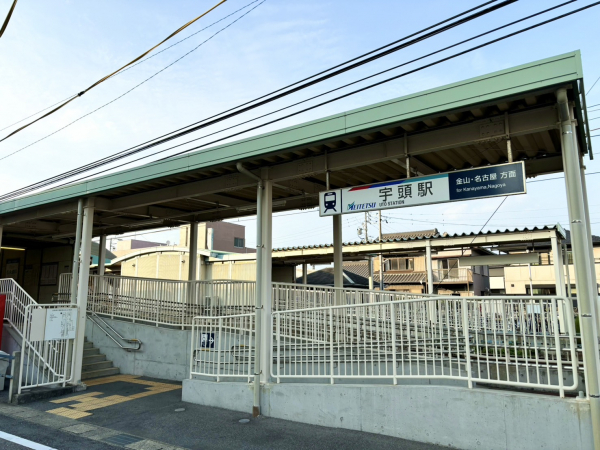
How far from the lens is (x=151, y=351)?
1060 centimetres

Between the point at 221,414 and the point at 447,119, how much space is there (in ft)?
18.0

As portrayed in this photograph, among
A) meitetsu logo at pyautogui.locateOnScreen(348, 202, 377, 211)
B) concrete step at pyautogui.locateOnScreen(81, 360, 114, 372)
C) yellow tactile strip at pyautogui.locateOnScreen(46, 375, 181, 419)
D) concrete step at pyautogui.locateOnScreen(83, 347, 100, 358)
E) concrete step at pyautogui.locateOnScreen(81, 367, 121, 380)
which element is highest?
meitetsu logo at pyautogui.locateOnScreen(348, 202, 377, 211)

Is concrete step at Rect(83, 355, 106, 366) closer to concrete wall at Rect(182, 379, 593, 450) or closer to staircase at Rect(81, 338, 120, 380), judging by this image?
staircase at Rect(81, 338, 120, 380)

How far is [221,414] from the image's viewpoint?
22.9 feet

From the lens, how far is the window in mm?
33250

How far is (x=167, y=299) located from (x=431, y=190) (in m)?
7.88

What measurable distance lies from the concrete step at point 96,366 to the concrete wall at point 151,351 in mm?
158

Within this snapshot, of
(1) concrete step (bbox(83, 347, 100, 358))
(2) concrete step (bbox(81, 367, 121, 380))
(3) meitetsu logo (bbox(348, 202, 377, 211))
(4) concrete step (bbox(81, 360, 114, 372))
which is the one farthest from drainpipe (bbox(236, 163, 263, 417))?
(1) concrete step (bbox(83, 347, 100, 358))

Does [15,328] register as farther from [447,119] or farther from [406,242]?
[406,242]

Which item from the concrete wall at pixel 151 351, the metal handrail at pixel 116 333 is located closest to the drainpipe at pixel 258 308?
the concrete wall at pixel 151 351

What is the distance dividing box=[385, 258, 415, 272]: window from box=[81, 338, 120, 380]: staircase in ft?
82.6

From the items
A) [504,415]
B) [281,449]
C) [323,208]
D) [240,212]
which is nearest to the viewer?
[504,415]

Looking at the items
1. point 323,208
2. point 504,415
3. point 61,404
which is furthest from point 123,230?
point 504,415

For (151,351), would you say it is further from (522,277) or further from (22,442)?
(522,277)
